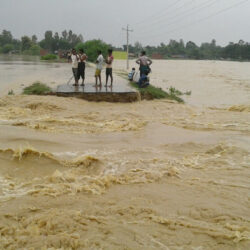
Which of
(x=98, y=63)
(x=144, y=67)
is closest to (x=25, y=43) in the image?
(x=144, y=67)

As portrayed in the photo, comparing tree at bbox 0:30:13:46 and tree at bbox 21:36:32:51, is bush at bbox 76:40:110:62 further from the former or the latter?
tree at bbox 0:30:13:46

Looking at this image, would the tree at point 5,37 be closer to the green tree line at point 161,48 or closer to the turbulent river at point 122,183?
the green tree line at point 161,48

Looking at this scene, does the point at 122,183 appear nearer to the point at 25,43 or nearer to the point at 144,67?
the point at 144,67

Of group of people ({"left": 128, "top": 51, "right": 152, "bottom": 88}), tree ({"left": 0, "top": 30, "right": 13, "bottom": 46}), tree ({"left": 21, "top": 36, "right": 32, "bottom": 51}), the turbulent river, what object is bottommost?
Answer: the turbulent river

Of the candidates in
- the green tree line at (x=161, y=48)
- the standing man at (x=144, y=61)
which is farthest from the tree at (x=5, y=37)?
the standing man at (x=144, y=61)

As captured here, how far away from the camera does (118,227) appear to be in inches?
142

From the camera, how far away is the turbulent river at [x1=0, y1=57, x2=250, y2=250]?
348cm

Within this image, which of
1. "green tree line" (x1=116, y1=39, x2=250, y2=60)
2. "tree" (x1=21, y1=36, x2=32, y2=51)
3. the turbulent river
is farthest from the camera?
"tree" (x1=21, y1=36, x2=32, y2=51)

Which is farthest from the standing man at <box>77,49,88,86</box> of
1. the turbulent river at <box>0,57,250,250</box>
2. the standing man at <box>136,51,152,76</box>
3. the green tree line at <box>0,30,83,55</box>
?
the green tree line at <box>0,30,83,55</box>

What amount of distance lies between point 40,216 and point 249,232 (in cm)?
260

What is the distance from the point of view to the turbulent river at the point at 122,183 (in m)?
3.48

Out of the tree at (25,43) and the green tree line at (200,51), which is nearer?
the green tree line at (200,51)

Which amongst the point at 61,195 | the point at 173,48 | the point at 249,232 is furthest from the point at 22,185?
the point at 173,48

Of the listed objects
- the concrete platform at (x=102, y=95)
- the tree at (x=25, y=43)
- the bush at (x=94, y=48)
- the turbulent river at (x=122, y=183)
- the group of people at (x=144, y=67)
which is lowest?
the turbulent river at (x=122, y=183)
